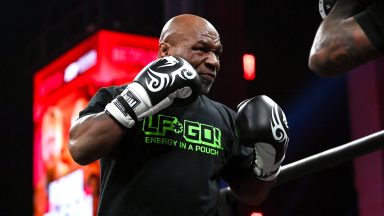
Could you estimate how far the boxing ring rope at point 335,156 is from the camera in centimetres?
207

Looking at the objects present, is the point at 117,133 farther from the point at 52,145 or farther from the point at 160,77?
the point at 52,145

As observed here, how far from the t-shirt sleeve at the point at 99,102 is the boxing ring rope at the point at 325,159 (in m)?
0.53

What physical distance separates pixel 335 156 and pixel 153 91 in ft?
1.96

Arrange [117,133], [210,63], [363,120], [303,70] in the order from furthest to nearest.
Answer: [303,70]
[363,120]
[210,63]
[117,133]

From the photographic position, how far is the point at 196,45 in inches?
85.1

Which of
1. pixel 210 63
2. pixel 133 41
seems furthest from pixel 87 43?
pixel 210 63

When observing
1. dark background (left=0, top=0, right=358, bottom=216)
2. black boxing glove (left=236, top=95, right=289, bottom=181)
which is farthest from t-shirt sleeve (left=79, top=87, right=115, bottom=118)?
dark background (left=0, top=0, right=358, bottom=216)

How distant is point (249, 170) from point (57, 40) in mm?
7358

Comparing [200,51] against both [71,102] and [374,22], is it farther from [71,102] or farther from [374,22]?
[71,102]

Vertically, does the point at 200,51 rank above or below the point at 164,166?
above

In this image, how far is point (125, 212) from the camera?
2002 mm

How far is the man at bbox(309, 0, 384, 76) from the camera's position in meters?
1.54

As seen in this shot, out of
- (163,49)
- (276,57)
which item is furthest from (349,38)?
(276,57)

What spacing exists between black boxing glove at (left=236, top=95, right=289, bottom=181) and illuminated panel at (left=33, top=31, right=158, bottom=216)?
220 inches
